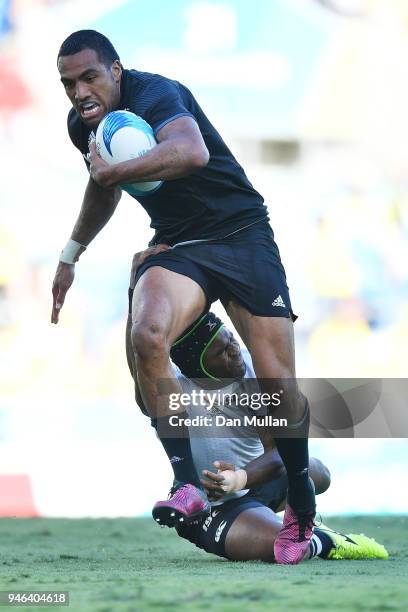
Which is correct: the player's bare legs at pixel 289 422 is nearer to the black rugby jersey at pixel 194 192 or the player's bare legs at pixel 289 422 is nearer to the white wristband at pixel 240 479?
the white wristband at pixel 240 479

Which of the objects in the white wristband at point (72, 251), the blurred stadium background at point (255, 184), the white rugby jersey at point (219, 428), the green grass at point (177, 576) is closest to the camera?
the green grass at point (177, 576)

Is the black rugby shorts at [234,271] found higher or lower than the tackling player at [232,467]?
higher

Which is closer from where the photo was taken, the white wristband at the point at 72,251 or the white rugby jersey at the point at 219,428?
the white rugby jersey at the point at 219,428

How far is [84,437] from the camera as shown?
7.76 meters

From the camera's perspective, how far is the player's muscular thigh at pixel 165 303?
3.98 m

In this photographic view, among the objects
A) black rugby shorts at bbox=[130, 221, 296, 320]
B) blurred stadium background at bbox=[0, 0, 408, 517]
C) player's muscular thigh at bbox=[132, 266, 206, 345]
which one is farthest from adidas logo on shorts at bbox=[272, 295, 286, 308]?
blurred stadium background at bbox=[0, 0, 408, 517]

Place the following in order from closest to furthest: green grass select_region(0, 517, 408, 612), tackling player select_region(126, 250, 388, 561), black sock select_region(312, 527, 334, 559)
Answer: green grass select_region(0, 517, 408, 612), tackling player select_region(126, 250, 388, 561), black sock select_region(312, 527, 334, 559)

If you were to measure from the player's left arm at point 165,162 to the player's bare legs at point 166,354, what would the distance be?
16.1 inches

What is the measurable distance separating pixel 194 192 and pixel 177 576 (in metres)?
1.47

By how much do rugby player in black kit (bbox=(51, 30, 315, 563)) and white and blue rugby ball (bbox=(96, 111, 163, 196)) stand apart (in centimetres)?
4

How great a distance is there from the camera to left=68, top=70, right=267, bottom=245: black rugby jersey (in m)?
4.30

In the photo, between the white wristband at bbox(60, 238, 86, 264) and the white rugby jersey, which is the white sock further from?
the white wristband at bbox(60, 238, 86, 264)

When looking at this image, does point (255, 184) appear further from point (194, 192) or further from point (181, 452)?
point (181, 452)

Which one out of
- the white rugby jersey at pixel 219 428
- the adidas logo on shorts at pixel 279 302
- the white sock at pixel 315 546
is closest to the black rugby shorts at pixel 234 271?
the adidas logo on shorts at pixel 279 302
